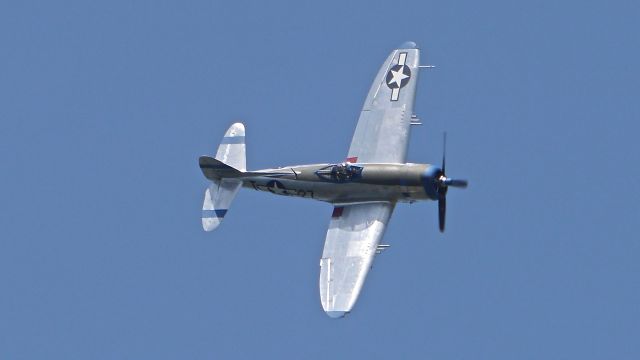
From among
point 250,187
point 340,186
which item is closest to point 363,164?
point 340,186

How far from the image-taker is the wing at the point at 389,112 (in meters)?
50.2

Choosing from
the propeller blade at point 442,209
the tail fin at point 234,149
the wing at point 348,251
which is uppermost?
the tail fin at point 234,149

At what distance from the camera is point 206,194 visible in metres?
51.6

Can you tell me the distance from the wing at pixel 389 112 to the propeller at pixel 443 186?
181 centimetres

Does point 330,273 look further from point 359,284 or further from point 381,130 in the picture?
point 381,130

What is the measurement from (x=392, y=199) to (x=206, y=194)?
618 centimetres

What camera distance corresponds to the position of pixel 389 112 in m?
51.2

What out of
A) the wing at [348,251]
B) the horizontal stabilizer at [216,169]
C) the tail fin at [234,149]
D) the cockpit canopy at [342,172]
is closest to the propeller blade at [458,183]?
the wing at [348,251]

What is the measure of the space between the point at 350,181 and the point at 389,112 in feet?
9.88

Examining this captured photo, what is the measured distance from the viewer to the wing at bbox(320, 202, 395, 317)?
154 ft

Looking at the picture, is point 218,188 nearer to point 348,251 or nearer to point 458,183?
point 348,251

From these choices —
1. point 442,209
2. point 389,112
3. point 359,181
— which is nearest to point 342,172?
point 359,181

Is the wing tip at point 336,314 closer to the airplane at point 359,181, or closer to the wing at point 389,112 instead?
the airplane at point 359,181

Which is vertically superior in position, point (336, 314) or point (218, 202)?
point (218, 202)
